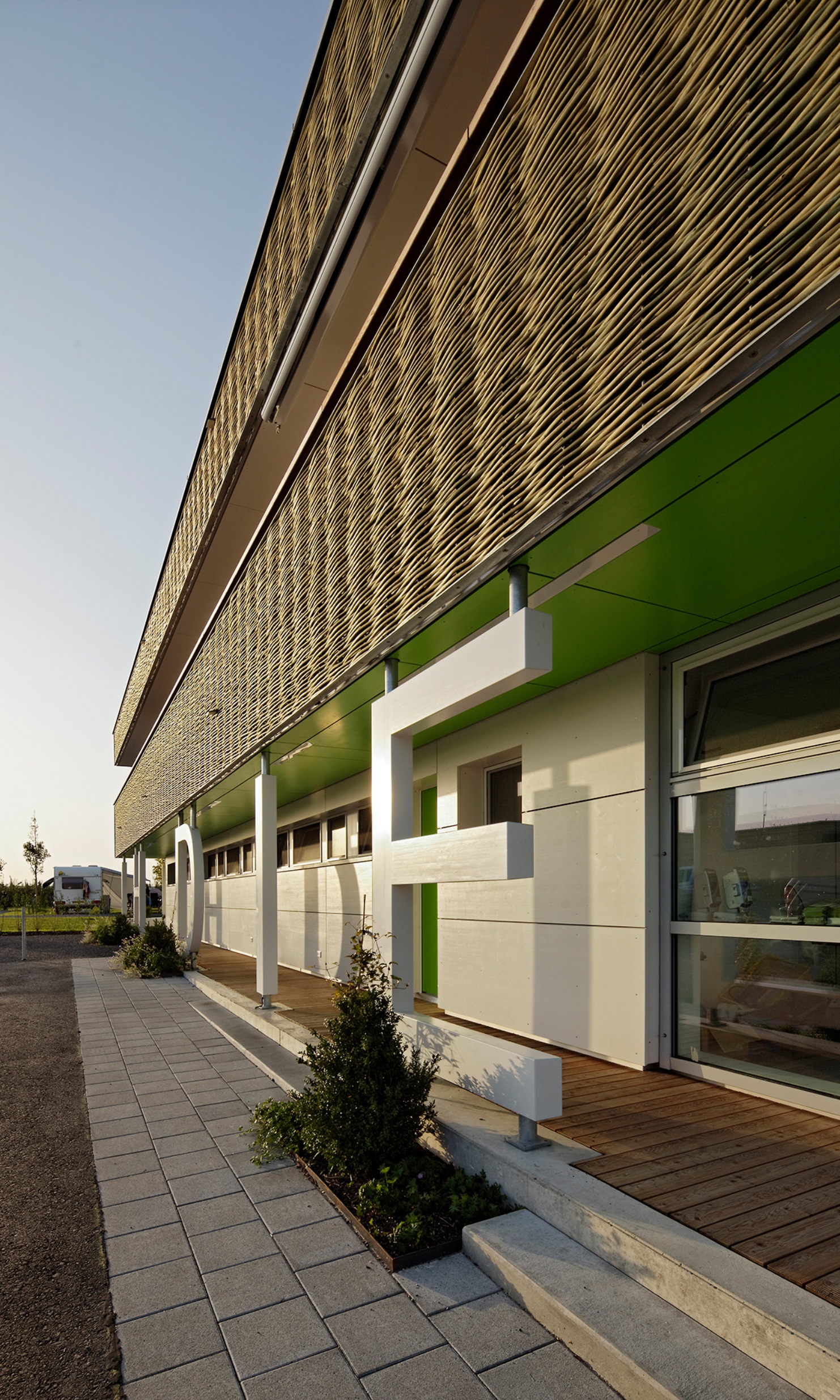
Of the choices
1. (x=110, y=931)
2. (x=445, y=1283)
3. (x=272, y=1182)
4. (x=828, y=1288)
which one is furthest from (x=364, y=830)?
(x=110, y=931)

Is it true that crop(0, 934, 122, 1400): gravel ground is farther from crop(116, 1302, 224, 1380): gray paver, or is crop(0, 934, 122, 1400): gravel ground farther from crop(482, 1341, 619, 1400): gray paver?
crop(482, 1341, 619, 1400): gray paver

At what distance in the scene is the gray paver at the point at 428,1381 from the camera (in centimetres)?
225

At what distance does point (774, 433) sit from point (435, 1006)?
6.90 meters

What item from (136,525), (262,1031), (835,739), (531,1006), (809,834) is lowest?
(262,1031)

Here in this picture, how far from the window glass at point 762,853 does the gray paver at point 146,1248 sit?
3.28m

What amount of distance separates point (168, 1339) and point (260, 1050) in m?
4.25

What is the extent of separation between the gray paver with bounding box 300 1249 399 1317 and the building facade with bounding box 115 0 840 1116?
1574 millimetres

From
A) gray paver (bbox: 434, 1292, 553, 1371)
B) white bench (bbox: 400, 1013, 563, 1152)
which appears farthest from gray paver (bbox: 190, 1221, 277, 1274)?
white bench (bbox: 400, 1013, 563, 1152)

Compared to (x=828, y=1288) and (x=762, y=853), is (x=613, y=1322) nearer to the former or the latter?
(x=828, y=1288)

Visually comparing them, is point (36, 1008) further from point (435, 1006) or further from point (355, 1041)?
point (355, 1041)

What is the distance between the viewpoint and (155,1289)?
293 centimetres

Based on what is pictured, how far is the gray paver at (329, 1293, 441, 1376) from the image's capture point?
2445mm

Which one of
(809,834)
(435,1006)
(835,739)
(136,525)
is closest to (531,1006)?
(435,1006)

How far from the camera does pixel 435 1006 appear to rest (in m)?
7.96
